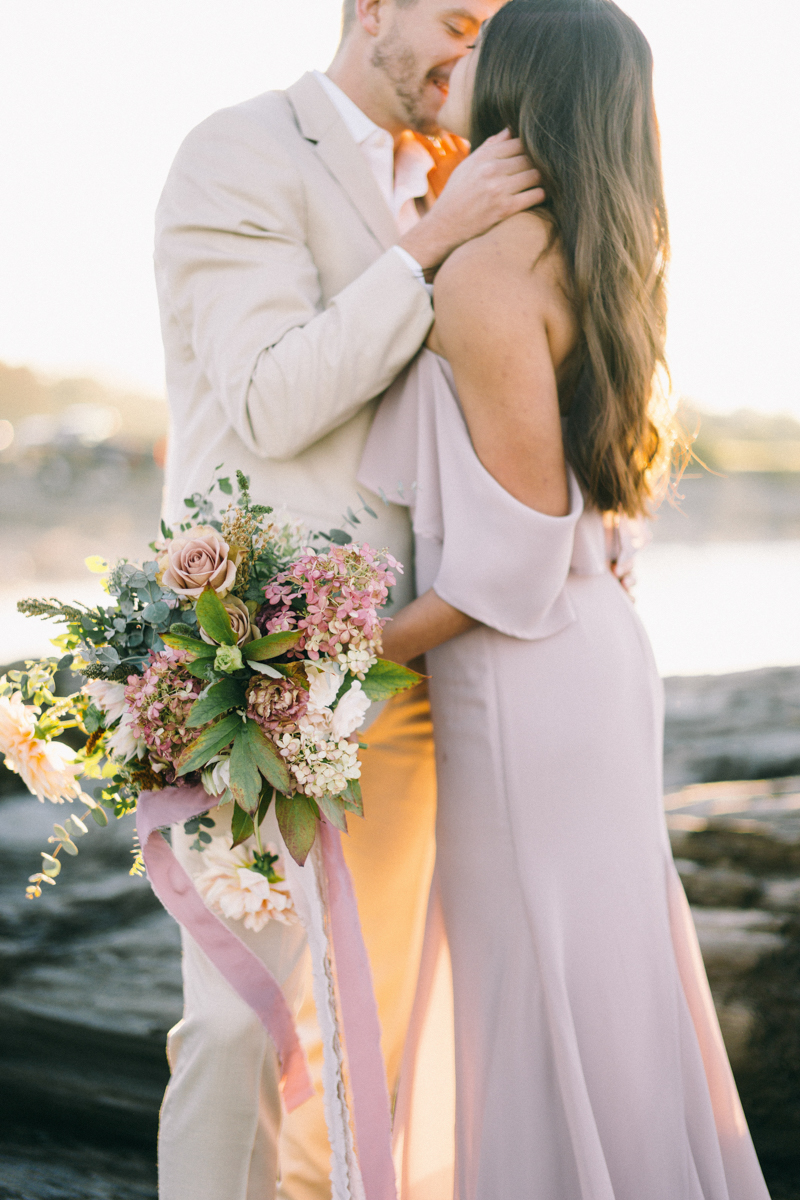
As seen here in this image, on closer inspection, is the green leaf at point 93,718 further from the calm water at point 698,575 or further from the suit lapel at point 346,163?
the calm water at point 698,575

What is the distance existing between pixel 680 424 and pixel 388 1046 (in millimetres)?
1726

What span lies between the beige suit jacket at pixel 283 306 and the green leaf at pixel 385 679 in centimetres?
53

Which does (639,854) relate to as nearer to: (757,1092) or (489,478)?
(489,478)

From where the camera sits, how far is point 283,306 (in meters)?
1.96

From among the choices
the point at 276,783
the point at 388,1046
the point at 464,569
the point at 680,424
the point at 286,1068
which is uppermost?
the point at 680,424

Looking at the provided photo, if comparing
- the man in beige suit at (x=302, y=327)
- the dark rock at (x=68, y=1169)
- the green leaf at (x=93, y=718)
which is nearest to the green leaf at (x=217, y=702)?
the green leaf at (x=93, y=718)

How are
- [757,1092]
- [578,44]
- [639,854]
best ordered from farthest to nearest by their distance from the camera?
[757,1092] → [639,854] → [578,44]

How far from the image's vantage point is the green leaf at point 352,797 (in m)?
1.60

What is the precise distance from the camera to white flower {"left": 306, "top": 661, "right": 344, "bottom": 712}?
1.56 meters

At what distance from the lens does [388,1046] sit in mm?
2547

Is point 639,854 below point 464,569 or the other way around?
below

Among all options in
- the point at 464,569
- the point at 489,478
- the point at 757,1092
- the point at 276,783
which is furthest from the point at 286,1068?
the point at 757,1092

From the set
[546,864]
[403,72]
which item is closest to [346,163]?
[403,72]

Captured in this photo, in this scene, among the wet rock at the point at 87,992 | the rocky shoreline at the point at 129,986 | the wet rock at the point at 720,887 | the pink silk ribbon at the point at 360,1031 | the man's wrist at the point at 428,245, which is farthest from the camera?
the wet rock at the point at 720,887
